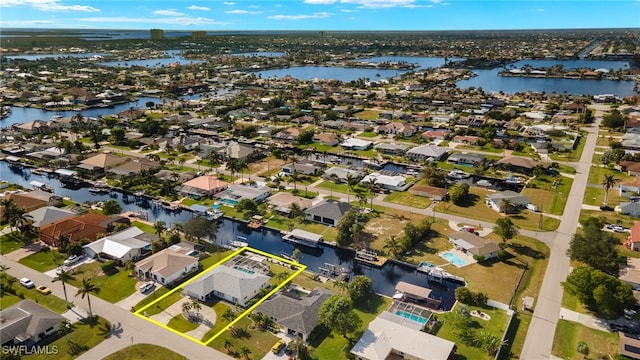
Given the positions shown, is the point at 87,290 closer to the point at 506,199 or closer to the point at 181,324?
the point at 181,324

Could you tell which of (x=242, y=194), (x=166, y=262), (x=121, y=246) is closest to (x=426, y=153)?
(x=242, y=194)

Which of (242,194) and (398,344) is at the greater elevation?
(242,194)

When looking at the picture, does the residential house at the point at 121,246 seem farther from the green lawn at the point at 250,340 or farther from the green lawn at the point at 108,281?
the green lawn at the point at 250,340

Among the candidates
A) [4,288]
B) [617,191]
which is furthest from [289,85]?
[4,288]

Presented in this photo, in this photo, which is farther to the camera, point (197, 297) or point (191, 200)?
point (191, 200)

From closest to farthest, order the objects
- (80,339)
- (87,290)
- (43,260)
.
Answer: (80,339), (87,290), (43,260)

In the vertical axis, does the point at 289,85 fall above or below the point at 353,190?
above

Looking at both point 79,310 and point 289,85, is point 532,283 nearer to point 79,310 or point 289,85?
point 79,310

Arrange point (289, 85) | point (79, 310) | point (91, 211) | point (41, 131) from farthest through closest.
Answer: point (289, 85), point (41, 131), point (91, 211), point (79, 310)
